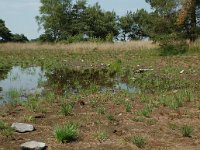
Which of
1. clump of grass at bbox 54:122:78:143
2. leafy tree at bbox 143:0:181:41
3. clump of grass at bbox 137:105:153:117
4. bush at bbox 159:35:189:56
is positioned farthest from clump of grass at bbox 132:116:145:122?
leafy tree at bbox 143:0:181:41

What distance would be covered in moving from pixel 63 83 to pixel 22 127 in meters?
8.31

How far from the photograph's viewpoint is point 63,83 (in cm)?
1677

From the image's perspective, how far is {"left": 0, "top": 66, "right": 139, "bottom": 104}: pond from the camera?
46.9ft

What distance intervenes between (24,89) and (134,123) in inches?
280

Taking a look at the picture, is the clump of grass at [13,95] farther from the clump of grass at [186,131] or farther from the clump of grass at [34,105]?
the clump of grass at [186,131]

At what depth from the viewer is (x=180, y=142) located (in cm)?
805

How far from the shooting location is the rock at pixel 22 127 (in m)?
8.39

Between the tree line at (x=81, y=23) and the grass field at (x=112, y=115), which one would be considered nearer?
the grass field at (x=112, y=115)

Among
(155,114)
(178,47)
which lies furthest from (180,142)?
(178,47)

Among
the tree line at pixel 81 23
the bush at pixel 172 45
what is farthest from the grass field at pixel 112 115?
the tree line at pixel 81 23

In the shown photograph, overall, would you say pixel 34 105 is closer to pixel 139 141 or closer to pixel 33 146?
pixel 33 146

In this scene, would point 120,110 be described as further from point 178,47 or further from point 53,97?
point 178,47

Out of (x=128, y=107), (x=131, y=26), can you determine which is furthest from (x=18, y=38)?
(x=128, y=107)

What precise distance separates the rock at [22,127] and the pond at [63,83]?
13.4 ft
